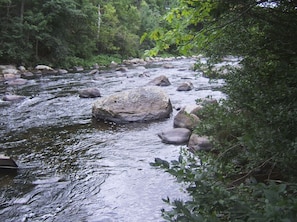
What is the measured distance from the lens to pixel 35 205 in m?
3.92

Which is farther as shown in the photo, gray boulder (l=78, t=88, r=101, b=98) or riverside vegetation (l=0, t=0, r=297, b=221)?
gray boulder (l=78, t=88, r=101, b=98)

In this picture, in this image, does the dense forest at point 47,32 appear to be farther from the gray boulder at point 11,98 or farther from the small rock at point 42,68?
the gray boulder at point 11,98

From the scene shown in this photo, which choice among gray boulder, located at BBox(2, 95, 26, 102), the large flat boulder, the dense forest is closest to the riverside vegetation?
the large flat boulder

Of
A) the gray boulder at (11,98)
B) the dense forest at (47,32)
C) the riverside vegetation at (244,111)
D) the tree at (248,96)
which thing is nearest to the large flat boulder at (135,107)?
the gray boulder at (11,98)

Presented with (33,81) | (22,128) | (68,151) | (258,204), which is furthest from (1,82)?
(258,204)

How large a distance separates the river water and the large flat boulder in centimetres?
30

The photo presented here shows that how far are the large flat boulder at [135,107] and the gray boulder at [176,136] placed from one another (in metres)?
1.64

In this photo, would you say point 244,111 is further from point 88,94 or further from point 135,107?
point 88,94

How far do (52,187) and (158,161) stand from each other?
341cm

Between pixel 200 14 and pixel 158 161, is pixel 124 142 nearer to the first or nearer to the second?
pixel 200 14

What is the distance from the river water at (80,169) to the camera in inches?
149

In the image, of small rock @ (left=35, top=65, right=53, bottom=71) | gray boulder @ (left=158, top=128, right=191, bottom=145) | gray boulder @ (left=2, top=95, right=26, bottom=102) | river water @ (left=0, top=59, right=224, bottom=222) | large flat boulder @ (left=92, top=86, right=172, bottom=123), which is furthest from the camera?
small rock @ (left=35, top=65, right=53, bottom=71)

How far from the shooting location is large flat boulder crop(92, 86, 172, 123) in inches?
316

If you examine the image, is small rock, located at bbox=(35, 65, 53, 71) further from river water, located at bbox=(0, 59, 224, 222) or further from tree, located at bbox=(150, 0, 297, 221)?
tree, located at bbox=(150, 0, 297, 221)
